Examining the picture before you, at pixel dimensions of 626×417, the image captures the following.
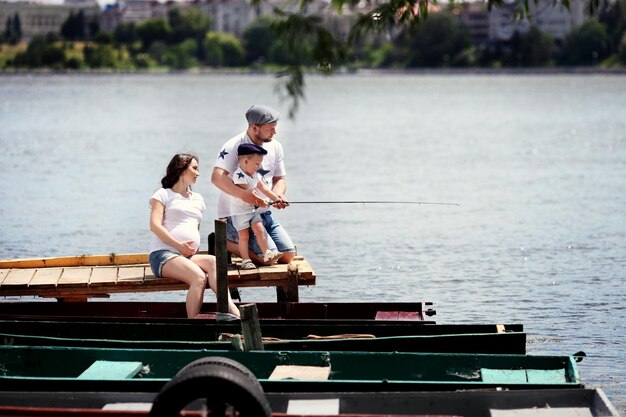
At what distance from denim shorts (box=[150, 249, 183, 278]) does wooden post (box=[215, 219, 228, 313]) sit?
2.14 feet

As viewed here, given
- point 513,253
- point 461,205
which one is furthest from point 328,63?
→ point 461,205

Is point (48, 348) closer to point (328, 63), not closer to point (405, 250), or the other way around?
point (328, 63)

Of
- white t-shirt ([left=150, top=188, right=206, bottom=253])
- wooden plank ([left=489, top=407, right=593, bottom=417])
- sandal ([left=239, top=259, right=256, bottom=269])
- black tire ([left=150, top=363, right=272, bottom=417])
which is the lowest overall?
wooden plank ([left=489, top=407, right=593, bottom=417])

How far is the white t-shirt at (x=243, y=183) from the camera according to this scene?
1359 cm

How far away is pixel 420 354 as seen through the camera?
1130 centimetres

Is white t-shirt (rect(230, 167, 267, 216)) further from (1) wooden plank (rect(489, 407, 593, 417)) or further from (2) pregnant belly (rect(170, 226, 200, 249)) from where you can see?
(1) wooden plank (rect(489, 407, 593, 417))

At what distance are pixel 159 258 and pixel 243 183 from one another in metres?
1.20

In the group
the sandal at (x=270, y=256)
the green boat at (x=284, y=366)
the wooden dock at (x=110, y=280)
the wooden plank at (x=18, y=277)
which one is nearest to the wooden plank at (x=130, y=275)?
the wooden dock at (x=110, y=280)

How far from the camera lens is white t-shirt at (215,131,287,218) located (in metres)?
13.6

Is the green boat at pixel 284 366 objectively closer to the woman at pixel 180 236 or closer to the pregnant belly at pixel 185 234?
the woman at pixel 180 236

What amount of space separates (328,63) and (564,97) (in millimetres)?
117811

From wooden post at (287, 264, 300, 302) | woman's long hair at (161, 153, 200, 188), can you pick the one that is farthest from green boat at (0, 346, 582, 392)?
wooden post at (287, 264, 300, 302)

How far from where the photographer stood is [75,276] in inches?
546

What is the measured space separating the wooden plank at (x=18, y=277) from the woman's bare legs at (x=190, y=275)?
5.07 ft
